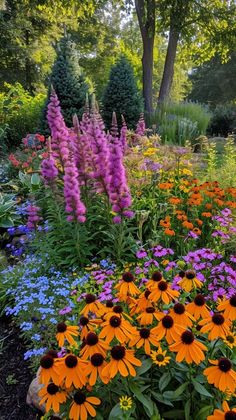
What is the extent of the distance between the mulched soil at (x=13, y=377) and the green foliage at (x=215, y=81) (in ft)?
99.7

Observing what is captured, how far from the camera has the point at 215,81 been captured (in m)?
32.5

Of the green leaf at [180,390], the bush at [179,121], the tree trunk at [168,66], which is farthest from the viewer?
the tree trunk at [168,66]

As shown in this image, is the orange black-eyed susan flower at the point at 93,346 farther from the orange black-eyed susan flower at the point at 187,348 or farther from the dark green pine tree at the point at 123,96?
the dark green pine tree at the point at 123,96

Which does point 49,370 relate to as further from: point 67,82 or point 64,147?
point 67,82

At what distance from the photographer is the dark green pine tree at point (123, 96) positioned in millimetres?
8672

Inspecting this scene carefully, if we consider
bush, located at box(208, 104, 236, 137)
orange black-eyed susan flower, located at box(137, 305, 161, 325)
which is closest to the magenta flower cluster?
orange black-eyed susan flower, located at box(137, 305, 161, 325)

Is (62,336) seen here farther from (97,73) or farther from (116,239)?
(97,73)

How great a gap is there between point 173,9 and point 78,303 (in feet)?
33.6

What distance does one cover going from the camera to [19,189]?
5.73 meters

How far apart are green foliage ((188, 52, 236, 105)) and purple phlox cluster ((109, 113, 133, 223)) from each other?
2969 cm

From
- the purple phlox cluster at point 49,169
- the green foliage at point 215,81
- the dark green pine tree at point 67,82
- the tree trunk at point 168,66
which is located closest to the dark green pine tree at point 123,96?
the dark green pine tree at point 67,82

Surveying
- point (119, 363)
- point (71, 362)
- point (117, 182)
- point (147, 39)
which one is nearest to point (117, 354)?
point (119, 363)

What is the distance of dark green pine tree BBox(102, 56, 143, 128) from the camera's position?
867cm

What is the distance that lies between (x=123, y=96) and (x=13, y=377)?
24.0ft
